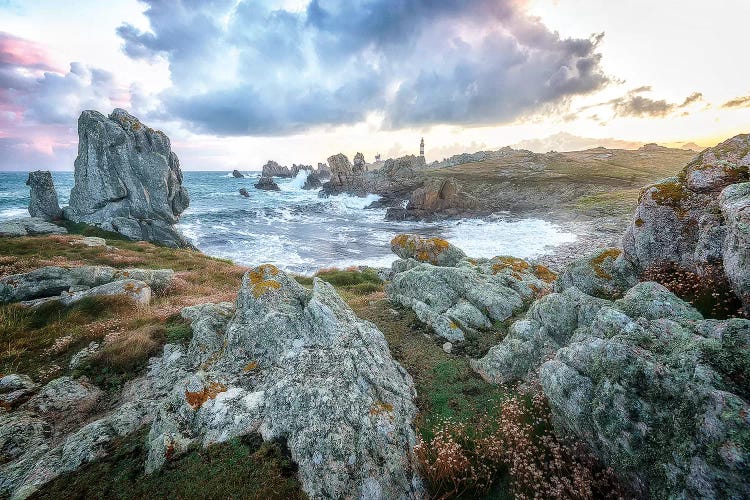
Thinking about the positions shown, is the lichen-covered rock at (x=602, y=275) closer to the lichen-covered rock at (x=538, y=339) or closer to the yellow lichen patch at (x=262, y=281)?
the lichen-covered rock at (x=538, y=339)

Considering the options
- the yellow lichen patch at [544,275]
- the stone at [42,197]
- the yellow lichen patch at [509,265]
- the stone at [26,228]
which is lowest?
the yellow lichen patch at [544,275]

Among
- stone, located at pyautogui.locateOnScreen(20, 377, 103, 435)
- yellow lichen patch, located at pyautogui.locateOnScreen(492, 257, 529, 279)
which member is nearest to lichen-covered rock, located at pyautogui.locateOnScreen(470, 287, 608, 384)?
yellow lichen patch, located at pyautogui.locateOnScreen(492, 257, 529, 279)

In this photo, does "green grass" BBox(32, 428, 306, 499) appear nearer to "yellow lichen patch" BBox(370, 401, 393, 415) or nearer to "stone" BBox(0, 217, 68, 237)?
"yellow lichen patch" BBox(370, 401, 393, 415)

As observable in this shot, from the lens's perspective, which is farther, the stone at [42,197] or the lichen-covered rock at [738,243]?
the stone at [42,197]

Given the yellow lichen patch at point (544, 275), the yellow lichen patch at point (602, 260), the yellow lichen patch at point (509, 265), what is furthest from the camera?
the yellow lichen patch at point (544, 275)

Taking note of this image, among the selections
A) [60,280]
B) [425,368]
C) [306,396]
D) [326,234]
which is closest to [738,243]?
[425,368]

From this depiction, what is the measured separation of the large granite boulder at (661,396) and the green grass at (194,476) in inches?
243

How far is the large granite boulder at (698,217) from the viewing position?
8.17 metres

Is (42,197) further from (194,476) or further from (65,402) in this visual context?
(194,476)

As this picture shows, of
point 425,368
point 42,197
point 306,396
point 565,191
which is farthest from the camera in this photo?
point 565,191

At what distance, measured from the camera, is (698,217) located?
10484mm

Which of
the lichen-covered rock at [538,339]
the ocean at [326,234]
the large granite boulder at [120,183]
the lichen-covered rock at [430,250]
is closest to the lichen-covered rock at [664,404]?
the lichen-covered rock at [538,339]

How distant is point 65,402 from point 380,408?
28.1 ft

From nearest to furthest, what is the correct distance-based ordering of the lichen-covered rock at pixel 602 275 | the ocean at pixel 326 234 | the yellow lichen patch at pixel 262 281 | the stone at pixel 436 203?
1. the yellow lichen patch at pixel 262 281
2. the lichen-covered rock at pixel 602 275
3. the ocean at pixel 326 234
4. the stone at pixel 436 203
